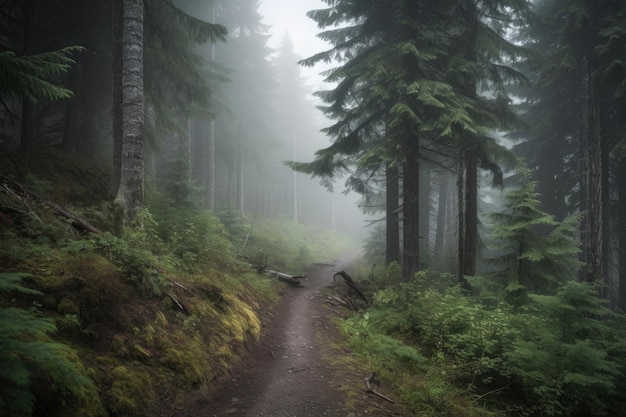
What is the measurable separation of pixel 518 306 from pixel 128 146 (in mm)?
12240

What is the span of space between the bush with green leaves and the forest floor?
1222mm

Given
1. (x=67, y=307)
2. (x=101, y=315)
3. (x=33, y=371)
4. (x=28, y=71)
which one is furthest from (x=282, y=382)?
(x=28, y=71)

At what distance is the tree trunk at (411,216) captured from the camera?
37.2 ft

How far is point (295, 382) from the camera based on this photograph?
17.8 feet

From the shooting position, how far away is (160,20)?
36.1 feet

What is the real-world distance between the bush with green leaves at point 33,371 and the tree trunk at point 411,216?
1007cm

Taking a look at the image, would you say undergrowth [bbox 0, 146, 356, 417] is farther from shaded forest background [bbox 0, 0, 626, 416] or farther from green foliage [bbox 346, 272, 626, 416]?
green foliage [bbox 346, 272, 626, 416]

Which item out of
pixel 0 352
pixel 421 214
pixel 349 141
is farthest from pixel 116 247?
pixel 421 214

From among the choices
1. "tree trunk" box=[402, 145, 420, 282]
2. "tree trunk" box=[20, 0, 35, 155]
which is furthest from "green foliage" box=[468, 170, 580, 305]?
"tree trunk" box=[20, 0, 35, 155]

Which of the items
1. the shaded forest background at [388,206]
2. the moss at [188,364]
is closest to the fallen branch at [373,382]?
the shaded forest background at [388,206]

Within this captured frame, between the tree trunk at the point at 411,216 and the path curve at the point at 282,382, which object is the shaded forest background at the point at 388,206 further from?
the path curve at the point at 282,382

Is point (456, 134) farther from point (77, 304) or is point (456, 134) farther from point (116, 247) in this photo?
point (77, 304)

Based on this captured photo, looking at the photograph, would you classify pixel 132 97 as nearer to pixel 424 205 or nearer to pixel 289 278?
pixel 289 278

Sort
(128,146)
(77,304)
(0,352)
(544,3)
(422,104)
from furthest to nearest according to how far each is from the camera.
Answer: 1. (544,3)
2. (422,104)
3. (128,146)
4. (77,304)
5. (0,352)
